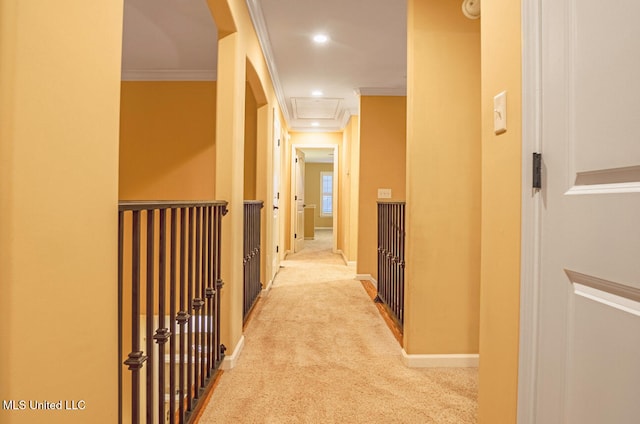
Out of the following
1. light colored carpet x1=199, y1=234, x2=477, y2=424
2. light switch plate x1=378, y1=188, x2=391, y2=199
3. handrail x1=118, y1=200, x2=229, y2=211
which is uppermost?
light switch plate x1=378, y1=188, x2=391, y2=199

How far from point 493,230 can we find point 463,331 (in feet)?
4.11

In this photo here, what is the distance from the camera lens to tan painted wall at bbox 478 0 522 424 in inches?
42.8

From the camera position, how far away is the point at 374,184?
4.89 m

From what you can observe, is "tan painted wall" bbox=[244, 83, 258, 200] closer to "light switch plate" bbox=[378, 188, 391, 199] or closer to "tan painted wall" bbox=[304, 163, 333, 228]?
"light switch plate" bbox=[378, 188, 391, 199]

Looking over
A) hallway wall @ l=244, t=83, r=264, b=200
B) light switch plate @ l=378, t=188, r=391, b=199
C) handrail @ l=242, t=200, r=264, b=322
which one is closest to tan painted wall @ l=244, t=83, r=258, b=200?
hallway wall @ l=244, t=83, r=264, b=200

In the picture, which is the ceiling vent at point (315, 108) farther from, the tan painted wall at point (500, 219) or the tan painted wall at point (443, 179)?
the tan painted wall at point (500, 219)

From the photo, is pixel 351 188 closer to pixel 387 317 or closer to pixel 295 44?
pixel 295 44

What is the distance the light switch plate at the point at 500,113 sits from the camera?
115cm

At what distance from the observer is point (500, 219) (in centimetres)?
118

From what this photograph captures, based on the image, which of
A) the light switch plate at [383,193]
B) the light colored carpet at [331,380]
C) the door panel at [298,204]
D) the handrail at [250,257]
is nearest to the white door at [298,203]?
the door panel at [298,204]

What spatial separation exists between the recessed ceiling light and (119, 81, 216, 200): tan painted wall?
144 centimetres

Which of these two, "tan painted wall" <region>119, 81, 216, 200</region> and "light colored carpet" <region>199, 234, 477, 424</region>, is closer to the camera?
"light colored carpet" <region>199, 234, 477, 424</region>

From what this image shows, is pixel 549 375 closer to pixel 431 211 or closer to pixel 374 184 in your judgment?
pixel 431 211

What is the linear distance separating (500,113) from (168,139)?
12.9 feet
